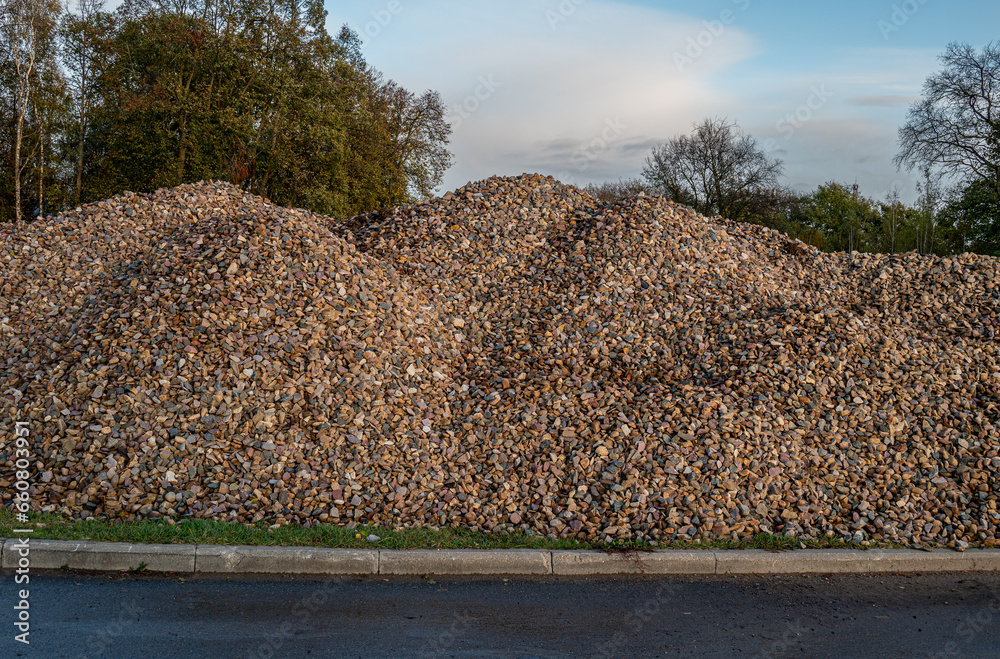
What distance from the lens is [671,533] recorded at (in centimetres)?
587

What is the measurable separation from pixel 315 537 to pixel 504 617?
181 centimetres

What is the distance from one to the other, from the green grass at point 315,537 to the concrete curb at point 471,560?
0.12m

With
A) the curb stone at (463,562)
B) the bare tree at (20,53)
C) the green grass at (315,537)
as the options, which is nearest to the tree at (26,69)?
the bare tree at (20,53)

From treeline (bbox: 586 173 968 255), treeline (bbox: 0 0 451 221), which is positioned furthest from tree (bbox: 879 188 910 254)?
treeline (bbox: 0 0 451 221)

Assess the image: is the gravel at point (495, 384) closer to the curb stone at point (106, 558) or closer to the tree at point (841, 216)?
the curb stone at point (106, 558)

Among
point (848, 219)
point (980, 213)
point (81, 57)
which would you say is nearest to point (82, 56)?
point (81, 57)

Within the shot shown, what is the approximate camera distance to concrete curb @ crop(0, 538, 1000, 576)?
5.22m

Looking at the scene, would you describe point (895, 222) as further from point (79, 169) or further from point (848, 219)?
point (79, 169)

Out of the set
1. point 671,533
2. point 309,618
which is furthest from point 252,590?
point 671,533

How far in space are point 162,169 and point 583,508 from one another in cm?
2391

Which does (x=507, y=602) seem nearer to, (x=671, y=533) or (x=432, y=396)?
(x=671, y=533)

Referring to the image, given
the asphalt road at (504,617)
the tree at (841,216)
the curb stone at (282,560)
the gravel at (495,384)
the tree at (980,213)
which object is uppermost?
the tree at (841,216)

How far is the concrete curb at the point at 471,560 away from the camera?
17.1ft

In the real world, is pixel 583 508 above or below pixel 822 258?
below
